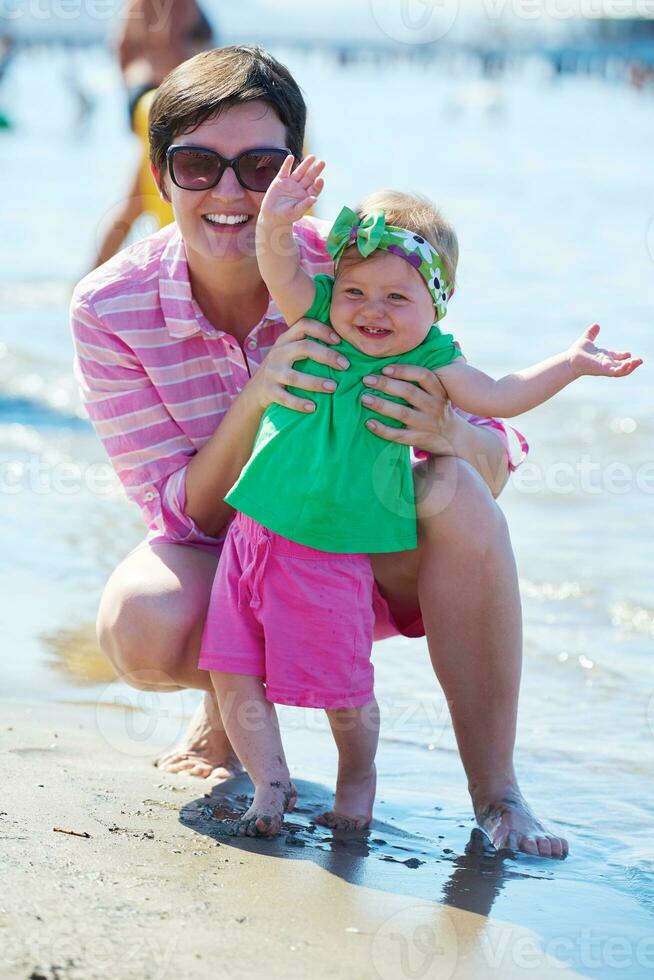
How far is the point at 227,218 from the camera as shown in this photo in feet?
9.26

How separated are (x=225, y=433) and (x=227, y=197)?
1.53 ft

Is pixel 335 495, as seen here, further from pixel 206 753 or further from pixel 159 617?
pixel 206 753

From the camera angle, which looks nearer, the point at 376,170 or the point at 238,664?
the point at 238,664

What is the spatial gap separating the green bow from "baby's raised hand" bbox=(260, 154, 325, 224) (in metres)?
0.08

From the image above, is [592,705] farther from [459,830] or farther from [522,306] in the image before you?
[522,306]

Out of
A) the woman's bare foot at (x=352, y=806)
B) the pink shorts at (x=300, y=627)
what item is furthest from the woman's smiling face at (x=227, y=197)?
the woman's bare foot at (x=352, y=806)

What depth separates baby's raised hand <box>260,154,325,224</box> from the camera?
8.42ft

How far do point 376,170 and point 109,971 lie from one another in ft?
62.7

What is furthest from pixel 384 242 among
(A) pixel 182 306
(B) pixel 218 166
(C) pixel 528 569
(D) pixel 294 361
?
(C) pixel 528 569

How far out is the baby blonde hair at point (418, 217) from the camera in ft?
8.71

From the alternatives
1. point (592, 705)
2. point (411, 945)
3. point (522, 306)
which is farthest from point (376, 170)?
point (411, 945)

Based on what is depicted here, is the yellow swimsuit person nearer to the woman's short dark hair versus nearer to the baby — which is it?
the woman's short dark hair

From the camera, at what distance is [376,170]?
2020 centimetres

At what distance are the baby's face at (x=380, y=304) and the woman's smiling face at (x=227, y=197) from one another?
10.3 inches
